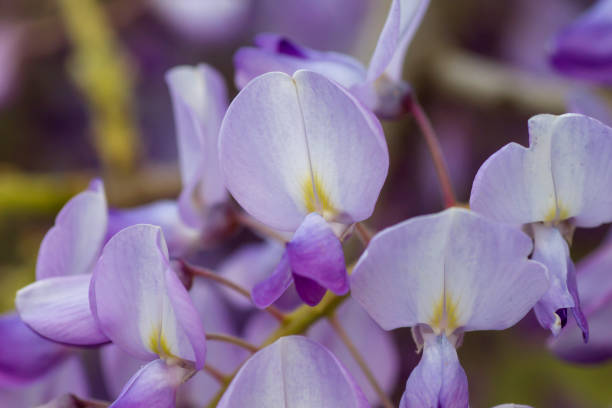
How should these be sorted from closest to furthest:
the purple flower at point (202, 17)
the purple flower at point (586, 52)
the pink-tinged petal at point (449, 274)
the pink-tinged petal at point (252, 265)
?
the pink-tinged petal at point (449, 274) → the purple flower at point (586, 52) → the pink-tinged petal at point (252, 265) → the purple flower at point (202, 17)

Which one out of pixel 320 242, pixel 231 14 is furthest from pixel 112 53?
pixel 320 242

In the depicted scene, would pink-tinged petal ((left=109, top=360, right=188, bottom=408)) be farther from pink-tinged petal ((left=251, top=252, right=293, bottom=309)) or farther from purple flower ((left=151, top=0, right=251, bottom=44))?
purple flower ((left=151, top=0, right=251, bottom=44))

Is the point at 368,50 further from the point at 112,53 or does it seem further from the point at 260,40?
the point at 260,40

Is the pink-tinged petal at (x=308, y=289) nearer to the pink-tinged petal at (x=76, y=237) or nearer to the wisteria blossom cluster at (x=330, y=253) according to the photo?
the wisteria blossom cluster at (x=330, y=253)

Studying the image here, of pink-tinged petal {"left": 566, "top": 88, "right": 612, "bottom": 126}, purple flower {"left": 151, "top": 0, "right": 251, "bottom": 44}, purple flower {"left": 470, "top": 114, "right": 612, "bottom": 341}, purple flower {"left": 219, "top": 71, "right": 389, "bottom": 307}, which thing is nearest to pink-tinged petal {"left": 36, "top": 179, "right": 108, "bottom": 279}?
purple flower {"left": 219, "top": 71, "right": 389, "bottom": 307}

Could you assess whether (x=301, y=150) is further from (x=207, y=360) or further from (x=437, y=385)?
(x=207, y=360)

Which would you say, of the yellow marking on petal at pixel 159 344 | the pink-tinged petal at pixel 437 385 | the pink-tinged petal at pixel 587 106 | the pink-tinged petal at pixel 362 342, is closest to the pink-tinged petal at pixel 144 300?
the yellow marking on petal at pixel 159 344

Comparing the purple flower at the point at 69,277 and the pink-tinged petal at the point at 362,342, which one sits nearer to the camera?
the purple flower at the point at 69,277
